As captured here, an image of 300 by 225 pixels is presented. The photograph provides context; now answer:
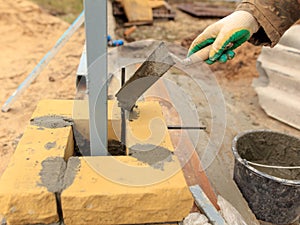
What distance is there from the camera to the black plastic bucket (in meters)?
2.33

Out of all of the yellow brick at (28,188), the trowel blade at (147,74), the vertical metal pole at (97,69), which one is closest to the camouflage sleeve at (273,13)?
the trowel blade at (147,74)

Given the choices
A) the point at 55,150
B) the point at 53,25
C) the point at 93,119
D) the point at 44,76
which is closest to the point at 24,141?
the point at 55,150

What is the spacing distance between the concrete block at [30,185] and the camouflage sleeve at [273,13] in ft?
3.98

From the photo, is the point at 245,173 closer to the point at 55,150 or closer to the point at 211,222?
the point at 211,222

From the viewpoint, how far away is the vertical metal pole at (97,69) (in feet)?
4.55

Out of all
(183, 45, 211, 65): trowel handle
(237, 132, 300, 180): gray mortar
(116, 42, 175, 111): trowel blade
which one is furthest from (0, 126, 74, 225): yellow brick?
(237, 132, 300, 180): gray mortar

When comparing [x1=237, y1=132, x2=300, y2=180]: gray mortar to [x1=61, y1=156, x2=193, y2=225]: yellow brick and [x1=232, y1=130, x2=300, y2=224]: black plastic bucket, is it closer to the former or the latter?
[x1=232, y1=130, x2=300, y2=224]: black plastic bucket

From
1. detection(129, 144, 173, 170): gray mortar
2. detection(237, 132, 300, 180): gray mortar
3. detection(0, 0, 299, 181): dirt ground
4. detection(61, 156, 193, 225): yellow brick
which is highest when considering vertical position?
detection(129, 144, 173, 170): gray mortar

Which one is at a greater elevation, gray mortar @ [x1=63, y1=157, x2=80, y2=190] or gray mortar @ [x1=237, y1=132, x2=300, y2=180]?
gray mortar @ [x1=63, y1=157, x2=80, y2=190]

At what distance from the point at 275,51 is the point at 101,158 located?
280 centimetres

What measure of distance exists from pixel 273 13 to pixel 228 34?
32 centimetres

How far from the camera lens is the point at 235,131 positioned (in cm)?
359

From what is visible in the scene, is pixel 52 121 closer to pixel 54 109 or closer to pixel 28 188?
pixel 54 109

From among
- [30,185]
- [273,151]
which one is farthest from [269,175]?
[30,185]
